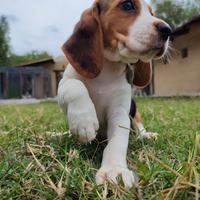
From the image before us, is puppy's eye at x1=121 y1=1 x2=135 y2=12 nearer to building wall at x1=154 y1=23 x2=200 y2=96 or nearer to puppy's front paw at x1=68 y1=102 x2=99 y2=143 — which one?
puppy's front paw at x1=68 y1=102 x2=99 y2=143

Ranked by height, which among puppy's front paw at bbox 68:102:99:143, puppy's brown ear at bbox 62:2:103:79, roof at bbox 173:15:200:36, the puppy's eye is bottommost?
puppy's front paw at bbox 68:102:99:143

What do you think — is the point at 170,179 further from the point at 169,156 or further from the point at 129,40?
the point at 129,40

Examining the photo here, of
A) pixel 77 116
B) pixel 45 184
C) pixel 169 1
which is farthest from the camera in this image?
pixel 169 1

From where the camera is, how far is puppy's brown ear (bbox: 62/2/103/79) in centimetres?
252

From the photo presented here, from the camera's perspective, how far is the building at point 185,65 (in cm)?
1817

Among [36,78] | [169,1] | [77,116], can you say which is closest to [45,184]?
[77,116]

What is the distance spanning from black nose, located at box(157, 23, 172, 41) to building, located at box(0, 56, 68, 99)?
3123 centimetres

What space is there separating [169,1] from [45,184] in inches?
1514

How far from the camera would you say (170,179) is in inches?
68.0

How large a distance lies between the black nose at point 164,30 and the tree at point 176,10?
36099 mm

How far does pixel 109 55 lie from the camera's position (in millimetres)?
2633

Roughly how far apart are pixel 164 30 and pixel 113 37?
0.35 m

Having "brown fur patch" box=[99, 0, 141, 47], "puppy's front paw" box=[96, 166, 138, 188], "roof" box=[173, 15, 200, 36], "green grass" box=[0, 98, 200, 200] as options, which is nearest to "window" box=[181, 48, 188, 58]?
"roof" box=[173, 15, 200, 36]

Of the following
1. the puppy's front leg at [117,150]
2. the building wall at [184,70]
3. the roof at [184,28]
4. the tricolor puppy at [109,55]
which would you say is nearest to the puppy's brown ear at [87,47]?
the tricolor puppy at [109,55]
